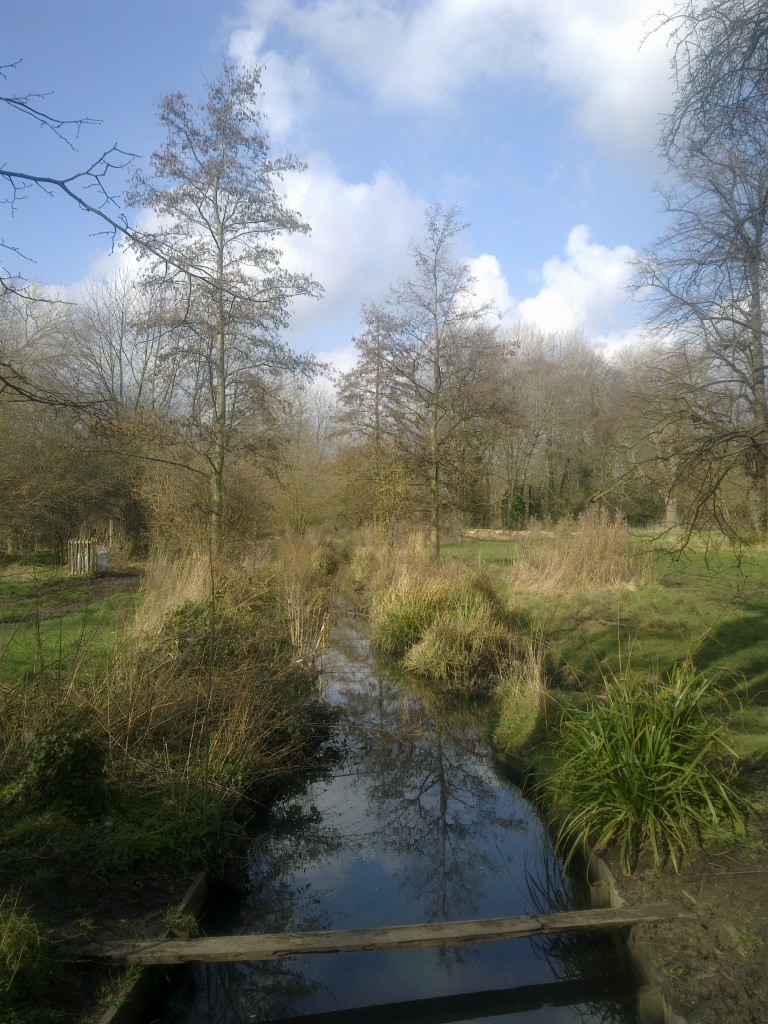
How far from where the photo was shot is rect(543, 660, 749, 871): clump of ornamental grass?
563 cm

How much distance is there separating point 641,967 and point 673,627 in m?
9.34

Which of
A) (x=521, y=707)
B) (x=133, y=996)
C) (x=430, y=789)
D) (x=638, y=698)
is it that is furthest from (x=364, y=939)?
(x=521, y=707)

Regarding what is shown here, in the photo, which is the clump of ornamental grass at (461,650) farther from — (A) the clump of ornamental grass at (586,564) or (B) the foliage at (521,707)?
(A) the clump of ornamental grass at (586,564)

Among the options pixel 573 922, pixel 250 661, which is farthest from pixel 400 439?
pixel 573 922

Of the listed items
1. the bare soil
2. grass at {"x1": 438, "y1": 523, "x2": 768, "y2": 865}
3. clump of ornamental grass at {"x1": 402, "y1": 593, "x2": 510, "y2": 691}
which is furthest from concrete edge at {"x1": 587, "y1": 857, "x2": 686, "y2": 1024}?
clump of ornamental grass at {"x1": 402, "y1": 593, "x2": 510, "y2": 691}

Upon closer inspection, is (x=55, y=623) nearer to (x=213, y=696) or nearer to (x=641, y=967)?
(x=213, y=696)

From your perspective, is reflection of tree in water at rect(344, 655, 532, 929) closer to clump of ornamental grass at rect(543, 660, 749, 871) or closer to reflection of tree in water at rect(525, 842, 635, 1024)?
reflection of tree in water at rect(525, 842, 635, 1024)

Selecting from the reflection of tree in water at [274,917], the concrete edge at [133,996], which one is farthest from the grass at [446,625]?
the concrete edge at [133,996]

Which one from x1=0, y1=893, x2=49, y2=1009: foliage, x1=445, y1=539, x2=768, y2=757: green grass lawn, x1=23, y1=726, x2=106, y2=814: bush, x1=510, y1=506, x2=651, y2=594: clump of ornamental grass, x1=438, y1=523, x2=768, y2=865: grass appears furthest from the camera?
x1=510, y1=506, x2=651, y2=594: clump of ornamental grass

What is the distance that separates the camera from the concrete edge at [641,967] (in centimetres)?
440

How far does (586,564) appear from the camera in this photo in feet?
57.4

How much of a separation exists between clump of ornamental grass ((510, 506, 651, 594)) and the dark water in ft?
24.2

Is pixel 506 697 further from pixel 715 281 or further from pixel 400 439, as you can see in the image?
pixel 400 439

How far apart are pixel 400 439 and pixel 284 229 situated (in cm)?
541
